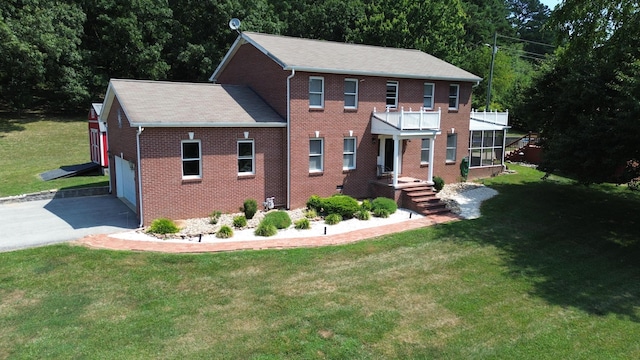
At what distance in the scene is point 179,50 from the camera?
4466 centimetres

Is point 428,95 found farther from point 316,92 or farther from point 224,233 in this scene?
point 224,233

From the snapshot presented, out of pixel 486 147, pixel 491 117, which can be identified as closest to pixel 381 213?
pixel 486 147

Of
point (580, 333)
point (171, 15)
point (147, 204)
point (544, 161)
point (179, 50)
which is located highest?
point (171, 15)

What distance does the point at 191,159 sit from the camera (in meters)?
16.4

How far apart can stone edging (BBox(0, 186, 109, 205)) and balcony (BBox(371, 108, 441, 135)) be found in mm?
13208

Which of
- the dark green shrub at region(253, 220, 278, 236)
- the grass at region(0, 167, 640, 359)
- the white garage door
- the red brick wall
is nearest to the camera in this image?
the grass at region(0, 167, 640, 359)

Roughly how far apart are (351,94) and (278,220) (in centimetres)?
718

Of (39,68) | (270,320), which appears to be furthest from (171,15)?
(270,320)

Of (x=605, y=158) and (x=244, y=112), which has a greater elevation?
(x=244, y=112)

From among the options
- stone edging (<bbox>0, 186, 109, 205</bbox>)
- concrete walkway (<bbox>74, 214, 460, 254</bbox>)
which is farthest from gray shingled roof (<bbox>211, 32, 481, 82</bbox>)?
stone edging (<bbox>0, 186, 109, 205</bbox>)

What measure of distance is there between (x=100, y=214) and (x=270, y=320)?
440 inches

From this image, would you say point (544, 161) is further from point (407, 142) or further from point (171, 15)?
point (171, 15)

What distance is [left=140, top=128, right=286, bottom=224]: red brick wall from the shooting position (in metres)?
15.6

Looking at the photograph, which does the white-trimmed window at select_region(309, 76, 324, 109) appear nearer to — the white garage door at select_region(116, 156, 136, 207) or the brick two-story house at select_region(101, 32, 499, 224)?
the brick two-story house at select_region(101, 32, 499, 224)
